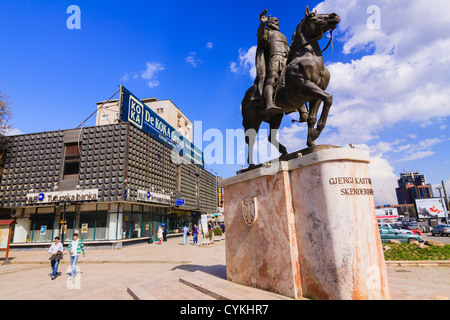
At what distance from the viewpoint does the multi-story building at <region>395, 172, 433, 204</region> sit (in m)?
122

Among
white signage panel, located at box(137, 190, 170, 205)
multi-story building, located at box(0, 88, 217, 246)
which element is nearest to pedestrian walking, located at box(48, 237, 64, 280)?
multi-story building, located at box(0, 88, 217, 246)

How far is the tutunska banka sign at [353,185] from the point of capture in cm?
403

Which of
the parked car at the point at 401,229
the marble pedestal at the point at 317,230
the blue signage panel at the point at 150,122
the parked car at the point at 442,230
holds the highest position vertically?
the blue signage panel at the point at 150,122

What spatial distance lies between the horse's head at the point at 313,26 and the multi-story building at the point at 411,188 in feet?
448

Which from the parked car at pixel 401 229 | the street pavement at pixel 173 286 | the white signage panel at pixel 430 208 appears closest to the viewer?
the street pavement at pixel 173 286

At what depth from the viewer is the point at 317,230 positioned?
4109mm

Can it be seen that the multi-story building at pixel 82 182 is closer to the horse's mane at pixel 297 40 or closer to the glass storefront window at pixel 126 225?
the glass storefront window at pixel 126 225

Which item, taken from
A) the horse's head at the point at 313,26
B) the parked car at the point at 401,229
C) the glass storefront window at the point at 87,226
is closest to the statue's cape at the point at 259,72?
the horse's head at the point at 313,26

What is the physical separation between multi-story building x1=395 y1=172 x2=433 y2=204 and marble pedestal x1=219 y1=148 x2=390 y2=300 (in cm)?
13699

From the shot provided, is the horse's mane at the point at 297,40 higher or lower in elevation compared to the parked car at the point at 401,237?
higher

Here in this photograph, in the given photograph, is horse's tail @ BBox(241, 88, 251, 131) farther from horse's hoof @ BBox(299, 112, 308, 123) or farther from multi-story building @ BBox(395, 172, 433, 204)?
multi-story building @ BBox(395, 172, 433, 204)

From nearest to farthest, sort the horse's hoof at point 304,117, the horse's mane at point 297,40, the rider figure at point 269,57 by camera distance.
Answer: the horse's mane at point 297,40 → the rider figure at point 269,57 → the horse's hoof at point 304,117
